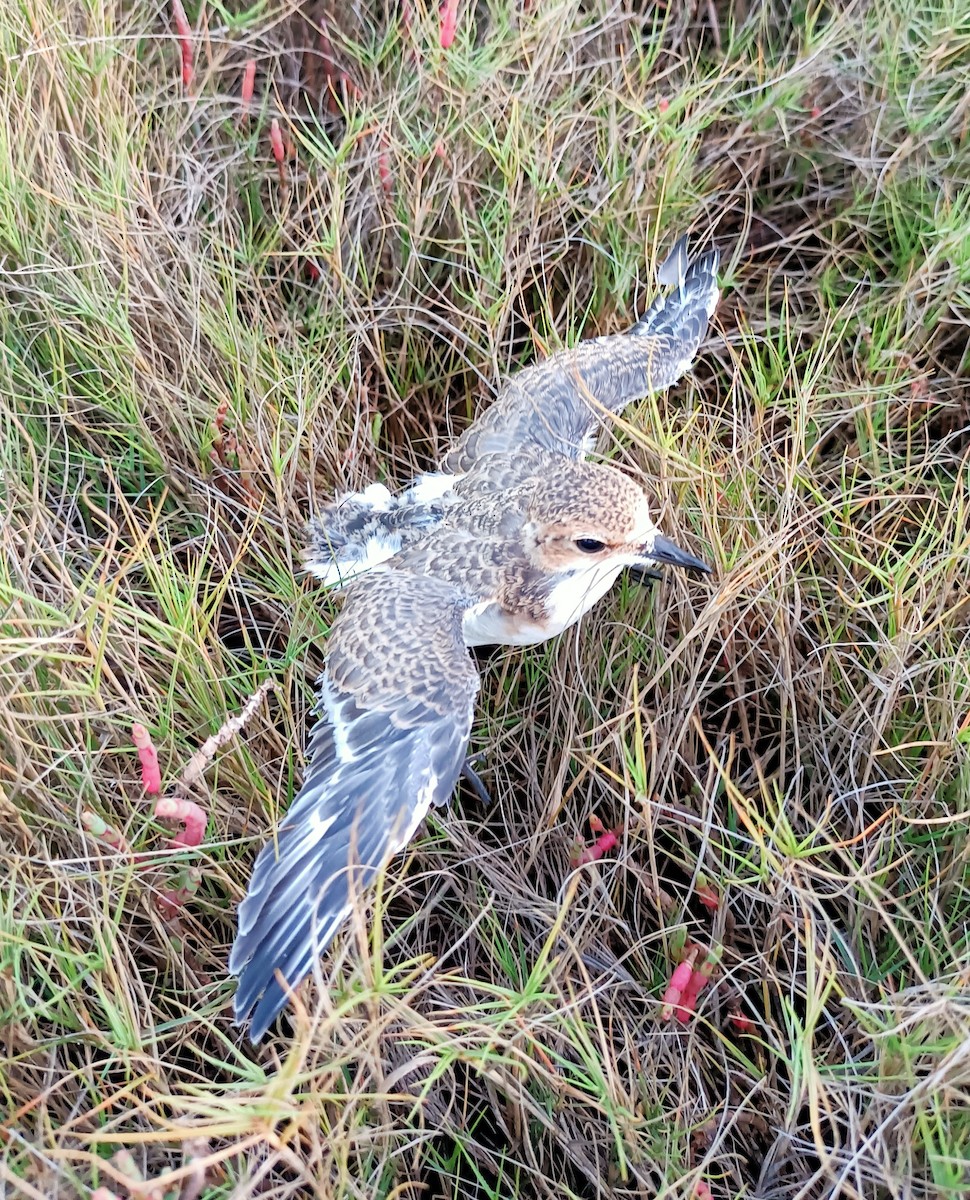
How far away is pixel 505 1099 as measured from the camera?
86.2 inches

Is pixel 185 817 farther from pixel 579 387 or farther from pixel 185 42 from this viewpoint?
pixel 185 42

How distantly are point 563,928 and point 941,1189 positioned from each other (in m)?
0.87

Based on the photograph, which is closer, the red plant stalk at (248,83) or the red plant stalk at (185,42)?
the red plant stalk at (185,42)

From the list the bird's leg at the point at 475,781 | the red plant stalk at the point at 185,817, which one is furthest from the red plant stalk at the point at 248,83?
the red plant stalk at the point at 185,817

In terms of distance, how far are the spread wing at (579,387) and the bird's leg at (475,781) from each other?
33.1 inches

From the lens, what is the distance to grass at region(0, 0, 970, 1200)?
2.01m

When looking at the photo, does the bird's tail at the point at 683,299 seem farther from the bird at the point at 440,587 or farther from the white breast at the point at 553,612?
the white breast at the point at 553,612

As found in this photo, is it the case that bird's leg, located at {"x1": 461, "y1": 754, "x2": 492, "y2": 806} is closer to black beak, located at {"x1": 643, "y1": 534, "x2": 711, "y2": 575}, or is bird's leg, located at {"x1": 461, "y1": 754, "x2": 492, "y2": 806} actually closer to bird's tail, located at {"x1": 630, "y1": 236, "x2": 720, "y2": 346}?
black beak, located at {"x1": 643, "y1": 534, "x2": 711, "y2": 575}

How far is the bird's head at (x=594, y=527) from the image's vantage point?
2.51 meters

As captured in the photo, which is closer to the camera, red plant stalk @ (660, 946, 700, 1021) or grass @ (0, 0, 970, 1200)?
grass @ (0, 0, 970, 1200)

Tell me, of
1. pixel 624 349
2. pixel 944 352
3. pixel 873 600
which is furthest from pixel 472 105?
pixel 873 600

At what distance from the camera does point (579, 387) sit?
2.85 metres

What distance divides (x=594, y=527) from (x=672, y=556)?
0.19 meters

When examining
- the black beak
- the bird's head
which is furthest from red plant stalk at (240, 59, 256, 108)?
the black beak
